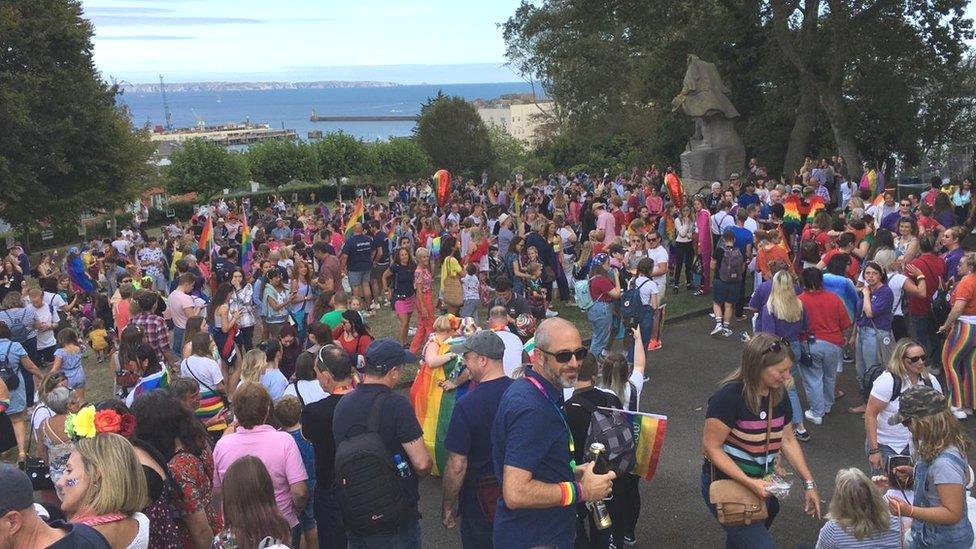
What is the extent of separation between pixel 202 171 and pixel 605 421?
4201 cm

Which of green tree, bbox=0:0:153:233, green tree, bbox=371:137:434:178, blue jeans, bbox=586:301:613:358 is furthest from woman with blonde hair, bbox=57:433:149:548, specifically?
green tree, bbox=371:137:434:178

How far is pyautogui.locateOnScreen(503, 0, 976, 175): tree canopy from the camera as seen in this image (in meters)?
Answer: 21.1

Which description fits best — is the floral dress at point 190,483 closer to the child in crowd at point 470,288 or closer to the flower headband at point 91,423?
the flower headband at point 91,423

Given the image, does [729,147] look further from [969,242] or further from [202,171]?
[202,171]

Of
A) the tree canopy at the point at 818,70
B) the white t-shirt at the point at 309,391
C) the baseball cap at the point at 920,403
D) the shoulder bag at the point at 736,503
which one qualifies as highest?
the tree canopy at the point at 818,70

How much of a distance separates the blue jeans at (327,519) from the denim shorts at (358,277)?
26.2ft

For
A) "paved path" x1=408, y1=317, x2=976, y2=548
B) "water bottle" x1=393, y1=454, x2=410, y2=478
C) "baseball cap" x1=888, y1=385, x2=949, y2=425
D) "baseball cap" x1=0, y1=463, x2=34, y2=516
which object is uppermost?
"baseball cap" x1=0, y1=463, x2=34, y2=516

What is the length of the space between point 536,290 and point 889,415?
5388 millimetres

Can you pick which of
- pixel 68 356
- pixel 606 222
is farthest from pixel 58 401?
pixel 606 222

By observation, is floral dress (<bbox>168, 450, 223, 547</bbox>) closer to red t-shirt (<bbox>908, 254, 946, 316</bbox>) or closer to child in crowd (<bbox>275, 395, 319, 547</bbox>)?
child in crowd (<bbox>275, 395, 319, 547</bbox>)

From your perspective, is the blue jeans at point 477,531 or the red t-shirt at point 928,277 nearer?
the blue jeans at point 477,531

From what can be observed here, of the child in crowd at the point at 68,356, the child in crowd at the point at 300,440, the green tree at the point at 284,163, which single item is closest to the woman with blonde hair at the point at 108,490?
the child in crowd at the point at 300,440

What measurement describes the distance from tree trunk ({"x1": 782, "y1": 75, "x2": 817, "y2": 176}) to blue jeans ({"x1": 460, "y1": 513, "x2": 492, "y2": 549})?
20.9 meters

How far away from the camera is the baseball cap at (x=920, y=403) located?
4102 mm
